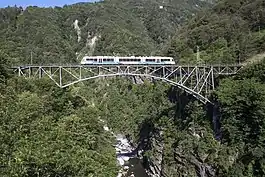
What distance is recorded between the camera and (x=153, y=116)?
49.8 m

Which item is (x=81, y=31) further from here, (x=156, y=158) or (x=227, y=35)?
(x=156, y=158)

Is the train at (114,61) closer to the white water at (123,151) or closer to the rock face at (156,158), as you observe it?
the rock face at (156,158)

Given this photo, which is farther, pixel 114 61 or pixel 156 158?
pixel 156 158

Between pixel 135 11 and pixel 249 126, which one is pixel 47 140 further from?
pixel 135 11

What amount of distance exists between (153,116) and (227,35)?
13.8m

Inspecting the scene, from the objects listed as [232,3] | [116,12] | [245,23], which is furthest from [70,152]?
[116,12]

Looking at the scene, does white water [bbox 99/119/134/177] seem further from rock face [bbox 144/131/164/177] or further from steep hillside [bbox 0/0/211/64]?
steep hillside [bbox 0/0/211/64]

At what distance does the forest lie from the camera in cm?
1320

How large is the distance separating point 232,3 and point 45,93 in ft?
115

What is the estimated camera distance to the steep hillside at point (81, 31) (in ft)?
310

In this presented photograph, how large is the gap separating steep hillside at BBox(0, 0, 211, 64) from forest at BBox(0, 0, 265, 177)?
1.17 meters

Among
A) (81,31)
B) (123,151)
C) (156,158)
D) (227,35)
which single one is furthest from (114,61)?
(81,31)

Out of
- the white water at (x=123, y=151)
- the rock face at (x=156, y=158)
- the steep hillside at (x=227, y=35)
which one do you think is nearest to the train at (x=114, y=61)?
the rock face at (x=156, y=158)

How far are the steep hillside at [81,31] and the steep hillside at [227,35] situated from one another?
33493 millimetres
